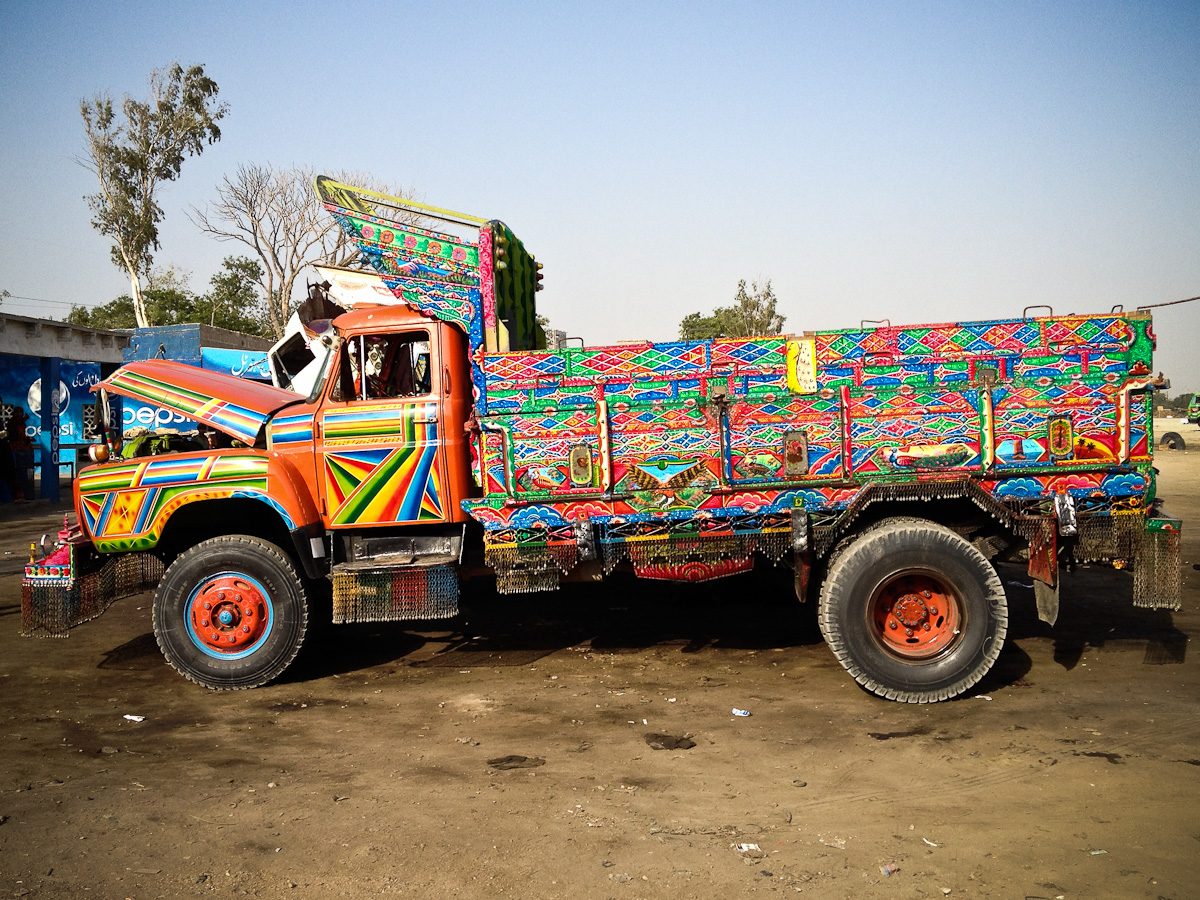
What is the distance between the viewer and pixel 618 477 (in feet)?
18.4

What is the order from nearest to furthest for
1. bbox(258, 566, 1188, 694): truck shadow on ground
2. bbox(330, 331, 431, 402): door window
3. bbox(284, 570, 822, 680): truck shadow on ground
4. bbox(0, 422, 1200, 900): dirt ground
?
1. bbox(0, 422, 1200, 900): dirt ground
2. bbox(330, 331, 431, 402): door window
3. bbox(258, 566, 1188, 694): truck shadow on ground
4. bbox(284, 570, 822, 680): truck shadow on ground

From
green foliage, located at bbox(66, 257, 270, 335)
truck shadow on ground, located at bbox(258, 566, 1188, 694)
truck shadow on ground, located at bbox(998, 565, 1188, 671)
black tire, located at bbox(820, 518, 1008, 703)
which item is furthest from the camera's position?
green foliage, located at bbox(66, 257, 270, 335)

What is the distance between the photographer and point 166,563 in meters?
6.56

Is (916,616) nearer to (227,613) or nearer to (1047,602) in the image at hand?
(1047,602)

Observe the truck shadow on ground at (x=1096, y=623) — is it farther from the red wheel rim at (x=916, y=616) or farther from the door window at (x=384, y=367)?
the door window at (x=384, y=367)

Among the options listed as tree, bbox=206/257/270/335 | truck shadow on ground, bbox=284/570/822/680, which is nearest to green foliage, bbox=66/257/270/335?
tree, bbox=206/257/270/335

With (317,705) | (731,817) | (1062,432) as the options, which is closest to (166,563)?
(317,705)

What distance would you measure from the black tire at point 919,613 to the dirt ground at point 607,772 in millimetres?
209

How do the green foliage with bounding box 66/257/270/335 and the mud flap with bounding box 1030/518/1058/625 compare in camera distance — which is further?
the green foliage with bounding box 66/257/270/335

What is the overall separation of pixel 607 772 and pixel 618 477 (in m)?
1.94

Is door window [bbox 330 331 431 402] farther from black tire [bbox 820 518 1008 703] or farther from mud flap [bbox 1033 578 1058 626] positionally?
mud flap [bbox 1033 578 1058 626]

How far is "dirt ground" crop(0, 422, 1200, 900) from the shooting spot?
3.38 meters

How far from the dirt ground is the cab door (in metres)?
1.27

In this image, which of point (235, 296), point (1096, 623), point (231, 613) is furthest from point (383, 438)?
point (235, 296)
